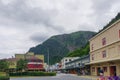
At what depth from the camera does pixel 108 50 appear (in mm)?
59656

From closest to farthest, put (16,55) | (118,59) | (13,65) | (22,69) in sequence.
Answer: (118,59)
(22,69)
(13,65)
(16,55)

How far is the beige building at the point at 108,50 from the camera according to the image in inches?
2099

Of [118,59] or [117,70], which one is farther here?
[117,70]

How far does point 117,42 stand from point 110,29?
5381 millimetres

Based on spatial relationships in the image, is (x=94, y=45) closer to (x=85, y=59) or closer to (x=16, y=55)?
(x=85, y=59)

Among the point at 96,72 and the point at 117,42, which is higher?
the point at 117,42

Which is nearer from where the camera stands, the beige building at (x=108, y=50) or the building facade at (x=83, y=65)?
the beige building at (x=108, y=50)

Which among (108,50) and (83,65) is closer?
(108,50)

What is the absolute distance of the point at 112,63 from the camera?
56.8 m

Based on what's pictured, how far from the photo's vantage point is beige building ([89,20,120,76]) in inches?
2099

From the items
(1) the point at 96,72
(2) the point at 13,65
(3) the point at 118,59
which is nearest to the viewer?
(3) the point at 118,59

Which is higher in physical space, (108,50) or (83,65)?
(108,50)

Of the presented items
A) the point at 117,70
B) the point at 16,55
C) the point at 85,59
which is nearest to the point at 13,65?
the point at 16,55

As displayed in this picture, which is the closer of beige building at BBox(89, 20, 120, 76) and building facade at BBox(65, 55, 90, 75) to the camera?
beige building at BBox(89, 20, 120, 76)
